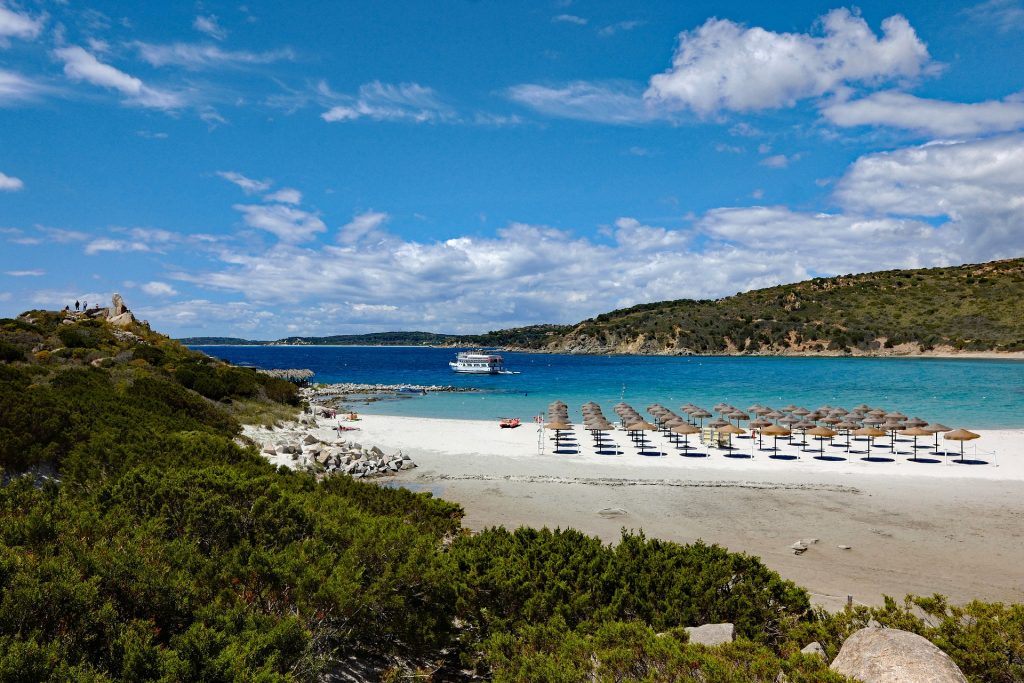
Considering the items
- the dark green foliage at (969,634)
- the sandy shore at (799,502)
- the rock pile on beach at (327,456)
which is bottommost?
the sandy shore at (799,502)

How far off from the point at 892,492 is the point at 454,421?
77.0ft

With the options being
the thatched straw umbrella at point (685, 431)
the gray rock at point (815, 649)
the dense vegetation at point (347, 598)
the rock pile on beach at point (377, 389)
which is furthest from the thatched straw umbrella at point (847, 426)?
the rock pile on beach at point (377, 389)

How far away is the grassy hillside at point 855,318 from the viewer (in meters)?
94.6

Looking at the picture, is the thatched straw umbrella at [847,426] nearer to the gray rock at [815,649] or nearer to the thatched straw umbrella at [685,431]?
the thatched straw umbrella at [685,431]

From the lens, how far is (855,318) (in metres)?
109

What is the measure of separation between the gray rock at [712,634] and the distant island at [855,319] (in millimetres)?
106238

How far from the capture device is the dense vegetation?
4207 mm

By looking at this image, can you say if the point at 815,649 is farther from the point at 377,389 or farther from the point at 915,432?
the point at 377,389

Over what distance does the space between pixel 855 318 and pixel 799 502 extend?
109393 millimetres

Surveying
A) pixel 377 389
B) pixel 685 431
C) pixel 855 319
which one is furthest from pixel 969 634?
pixel 855 319

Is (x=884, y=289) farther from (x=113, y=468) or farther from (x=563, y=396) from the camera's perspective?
(x=113, y=468)

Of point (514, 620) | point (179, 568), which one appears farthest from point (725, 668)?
point (179, 568)

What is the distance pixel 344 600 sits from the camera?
5.25 metres

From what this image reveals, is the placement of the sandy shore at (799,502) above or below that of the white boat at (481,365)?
below
